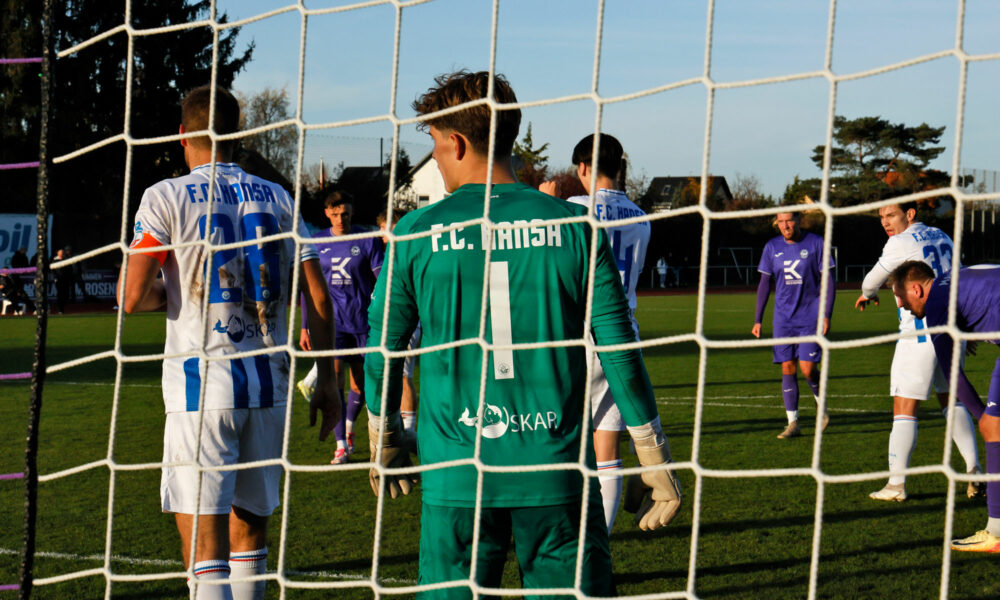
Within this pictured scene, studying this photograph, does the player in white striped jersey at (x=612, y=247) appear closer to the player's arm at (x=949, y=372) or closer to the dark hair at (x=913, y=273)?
the dark hair at (x=913, y=273)

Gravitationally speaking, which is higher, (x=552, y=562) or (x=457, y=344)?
(x=457, y=344)

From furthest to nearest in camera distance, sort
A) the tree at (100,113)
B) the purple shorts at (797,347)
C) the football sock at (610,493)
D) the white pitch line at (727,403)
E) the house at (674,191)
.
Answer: the house at (674,191) < the tree at (100,113) < the white pitch line at (727,403) < the purple shorts at (797,347) < the football sock at (610,493)

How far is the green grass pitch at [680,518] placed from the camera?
3.95 metres

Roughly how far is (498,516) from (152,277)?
1318 mm

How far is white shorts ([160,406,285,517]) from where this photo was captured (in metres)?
2.92

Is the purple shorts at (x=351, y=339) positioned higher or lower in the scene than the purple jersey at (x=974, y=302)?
lower

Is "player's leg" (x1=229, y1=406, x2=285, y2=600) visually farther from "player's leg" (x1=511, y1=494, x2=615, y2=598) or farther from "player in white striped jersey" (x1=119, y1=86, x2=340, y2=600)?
"player's leg" (x1=511, y1=494, x2=615, y2=598)

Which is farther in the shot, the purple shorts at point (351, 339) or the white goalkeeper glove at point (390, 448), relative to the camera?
the purple shorts at point (351, 339)

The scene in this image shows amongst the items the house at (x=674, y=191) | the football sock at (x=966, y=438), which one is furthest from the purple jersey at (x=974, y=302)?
the house at (x=674, y=191)

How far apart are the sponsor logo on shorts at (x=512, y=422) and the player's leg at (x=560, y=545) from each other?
192 millimetres

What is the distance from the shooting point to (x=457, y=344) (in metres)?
2.35

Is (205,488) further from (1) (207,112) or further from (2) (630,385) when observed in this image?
(2) (630,385)

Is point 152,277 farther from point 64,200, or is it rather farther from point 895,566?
point 64,200

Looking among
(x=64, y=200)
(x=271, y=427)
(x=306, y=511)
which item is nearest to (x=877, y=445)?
(x=306, y=511)
